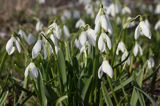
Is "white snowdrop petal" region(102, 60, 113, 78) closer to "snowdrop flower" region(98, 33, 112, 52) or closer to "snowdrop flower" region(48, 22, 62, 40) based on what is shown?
"snowdrop flower" region(98, 33, 112, 52)

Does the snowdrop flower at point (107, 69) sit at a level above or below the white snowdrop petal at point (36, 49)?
below

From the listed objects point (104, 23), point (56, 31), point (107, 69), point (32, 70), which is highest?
point (56, 31)

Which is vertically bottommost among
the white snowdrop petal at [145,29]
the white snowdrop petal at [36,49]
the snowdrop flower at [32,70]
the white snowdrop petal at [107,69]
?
the white snowdrop petal at [107,69]

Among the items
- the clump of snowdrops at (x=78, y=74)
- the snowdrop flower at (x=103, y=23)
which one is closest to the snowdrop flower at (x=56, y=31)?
the clump of snowdrops at (x=78, y=74)

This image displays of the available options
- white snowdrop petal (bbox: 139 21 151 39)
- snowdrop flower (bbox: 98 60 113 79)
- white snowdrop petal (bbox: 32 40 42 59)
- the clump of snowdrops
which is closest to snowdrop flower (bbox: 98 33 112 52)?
the clump of snowdrops

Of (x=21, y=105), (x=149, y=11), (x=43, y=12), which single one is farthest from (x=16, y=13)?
(x=21, y=105)

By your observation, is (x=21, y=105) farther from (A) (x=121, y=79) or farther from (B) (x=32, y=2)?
(B) (x=32, y=2)

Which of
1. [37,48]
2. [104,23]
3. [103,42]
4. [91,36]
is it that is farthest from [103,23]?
[37,48]

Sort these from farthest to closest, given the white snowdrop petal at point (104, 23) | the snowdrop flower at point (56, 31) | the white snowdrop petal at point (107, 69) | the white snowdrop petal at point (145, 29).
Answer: the snowdrop flower at point (56, 31)
the white snowdrop petal at point (145, 29)
the white snowdrop petal at point (104, 23)
the white snowdrop petal at point (107, 69)

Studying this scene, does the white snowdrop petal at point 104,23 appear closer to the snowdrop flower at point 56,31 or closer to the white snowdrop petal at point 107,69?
the white snowdrop petal at point 107,69

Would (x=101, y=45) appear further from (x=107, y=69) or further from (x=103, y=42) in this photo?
(x=107, y=69)

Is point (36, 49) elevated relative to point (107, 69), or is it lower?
elevated
